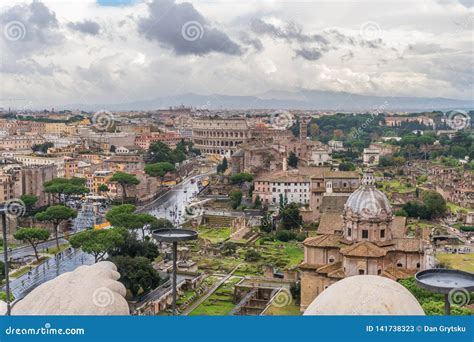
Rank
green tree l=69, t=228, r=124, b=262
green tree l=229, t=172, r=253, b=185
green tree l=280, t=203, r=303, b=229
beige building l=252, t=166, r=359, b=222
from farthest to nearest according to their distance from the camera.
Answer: green tree l=229, t=172, r=253, b=185
beige building l=252, t=166, r=359, b=222
green tree l=280, t=203, r=303, b=229
green tree l=69, t=228, r=124, b=262

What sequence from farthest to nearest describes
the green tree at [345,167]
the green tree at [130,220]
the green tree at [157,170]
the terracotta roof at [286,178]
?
1. the green tree at [345,167]
2. the green tree at [157,170]
3. the terracotta roof at [286,178]
4. the green tree at [130,220]

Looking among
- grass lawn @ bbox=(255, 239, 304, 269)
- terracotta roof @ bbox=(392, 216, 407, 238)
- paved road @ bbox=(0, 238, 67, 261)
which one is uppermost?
terracotta roof @ bbox=(392, 216, 407, 238)

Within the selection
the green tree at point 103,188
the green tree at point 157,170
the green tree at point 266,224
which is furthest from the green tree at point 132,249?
Result: the green tree at point 157,170

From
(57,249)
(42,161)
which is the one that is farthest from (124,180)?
(57,249)

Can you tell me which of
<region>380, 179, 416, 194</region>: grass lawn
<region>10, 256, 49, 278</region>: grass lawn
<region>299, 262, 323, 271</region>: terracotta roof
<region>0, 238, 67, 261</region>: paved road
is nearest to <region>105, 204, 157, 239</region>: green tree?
<region>10, 256, 49, 278</region>: grass lawn

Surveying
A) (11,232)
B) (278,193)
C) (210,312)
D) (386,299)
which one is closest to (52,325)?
(386,299)

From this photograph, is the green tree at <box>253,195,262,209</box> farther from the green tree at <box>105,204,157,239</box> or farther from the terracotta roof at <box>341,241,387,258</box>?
the terracotta roof at <box>341,241,387,258</box>

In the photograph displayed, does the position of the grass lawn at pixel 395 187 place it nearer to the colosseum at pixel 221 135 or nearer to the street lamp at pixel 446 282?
the colosseum at pixel 221 135
